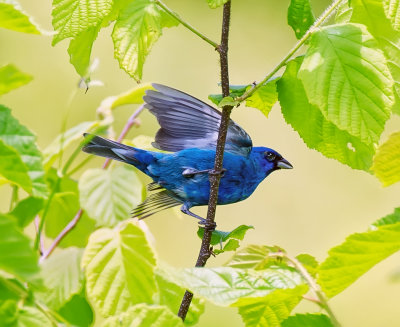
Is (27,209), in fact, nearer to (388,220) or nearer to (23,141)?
(23,141)

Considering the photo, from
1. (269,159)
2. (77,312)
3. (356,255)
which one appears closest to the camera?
(356,255)

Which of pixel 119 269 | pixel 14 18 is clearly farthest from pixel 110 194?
pixel 14 18

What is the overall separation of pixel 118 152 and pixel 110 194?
0.64 meters

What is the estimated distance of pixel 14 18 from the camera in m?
0.83

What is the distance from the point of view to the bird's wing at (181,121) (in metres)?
1.55

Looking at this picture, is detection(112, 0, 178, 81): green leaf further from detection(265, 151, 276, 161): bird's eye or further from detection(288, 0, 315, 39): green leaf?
detection(265, 151, 276, 161): bird's eye

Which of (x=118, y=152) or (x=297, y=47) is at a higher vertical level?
(x=297, y=47)

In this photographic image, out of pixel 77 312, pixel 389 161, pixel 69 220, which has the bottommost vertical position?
pixel 77 312

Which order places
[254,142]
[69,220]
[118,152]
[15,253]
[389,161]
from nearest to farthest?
[15,253]
[389,161]
[69,220]
[118,152]
[254,142]

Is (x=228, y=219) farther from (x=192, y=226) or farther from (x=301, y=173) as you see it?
(x=301, y=173)

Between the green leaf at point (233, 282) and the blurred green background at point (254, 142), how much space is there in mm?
2912

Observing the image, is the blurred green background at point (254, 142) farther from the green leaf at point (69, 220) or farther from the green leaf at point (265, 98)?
the green leaf at point (265, 98)

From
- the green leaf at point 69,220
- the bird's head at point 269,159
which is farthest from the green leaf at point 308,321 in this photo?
the bird's head at point 269,159

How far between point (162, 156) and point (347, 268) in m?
1.38
